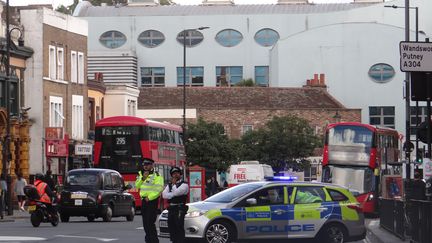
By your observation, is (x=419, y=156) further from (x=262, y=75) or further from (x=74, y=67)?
(x=262, y=75)

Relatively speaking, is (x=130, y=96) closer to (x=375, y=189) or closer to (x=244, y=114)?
(x=244, y=114)

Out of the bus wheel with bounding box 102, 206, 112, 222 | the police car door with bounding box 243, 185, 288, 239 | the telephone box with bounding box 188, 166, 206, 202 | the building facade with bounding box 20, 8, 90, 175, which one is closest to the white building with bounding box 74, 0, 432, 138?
the building facade with bounding box 20, 8, 90, 175

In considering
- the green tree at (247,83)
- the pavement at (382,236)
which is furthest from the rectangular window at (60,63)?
the green tree at (247,83)

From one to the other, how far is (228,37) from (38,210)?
87.0 metres

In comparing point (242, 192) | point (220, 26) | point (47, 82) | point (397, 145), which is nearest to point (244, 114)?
point (220, 26)

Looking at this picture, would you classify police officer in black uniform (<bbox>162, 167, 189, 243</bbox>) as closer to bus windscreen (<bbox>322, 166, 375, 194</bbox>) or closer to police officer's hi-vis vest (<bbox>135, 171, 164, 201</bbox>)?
police officer's hi-vis vest (<bbox>135, 171, 164, 201</bbox>)

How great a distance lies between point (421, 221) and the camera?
22.1 metres

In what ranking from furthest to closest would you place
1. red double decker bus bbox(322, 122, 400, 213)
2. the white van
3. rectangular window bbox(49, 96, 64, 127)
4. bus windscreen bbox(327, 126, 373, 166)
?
rectangular window bbox(49, 96, 64, 127)
the white van
red double decker bus bbox(322, 122, 400, 213)
bus windscreen bbox(327, 126, 373, 166)

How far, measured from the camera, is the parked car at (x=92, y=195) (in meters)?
41.5

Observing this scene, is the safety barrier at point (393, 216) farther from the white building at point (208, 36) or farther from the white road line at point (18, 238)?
the white building at point (208, 36)

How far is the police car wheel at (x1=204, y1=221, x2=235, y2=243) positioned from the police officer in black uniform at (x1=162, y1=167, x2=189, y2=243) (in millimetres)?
1290

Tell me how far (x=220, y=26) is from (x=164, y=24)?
5.37 metres

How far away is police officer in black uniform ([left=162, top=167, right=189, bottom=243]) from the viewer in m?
26.0

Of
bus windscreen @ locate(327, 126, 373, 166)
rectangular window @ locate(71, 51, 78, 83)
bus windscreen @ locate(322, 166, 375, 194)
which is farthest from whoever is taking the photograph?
rectangular window @ locate(71, 51, 78, 83)
